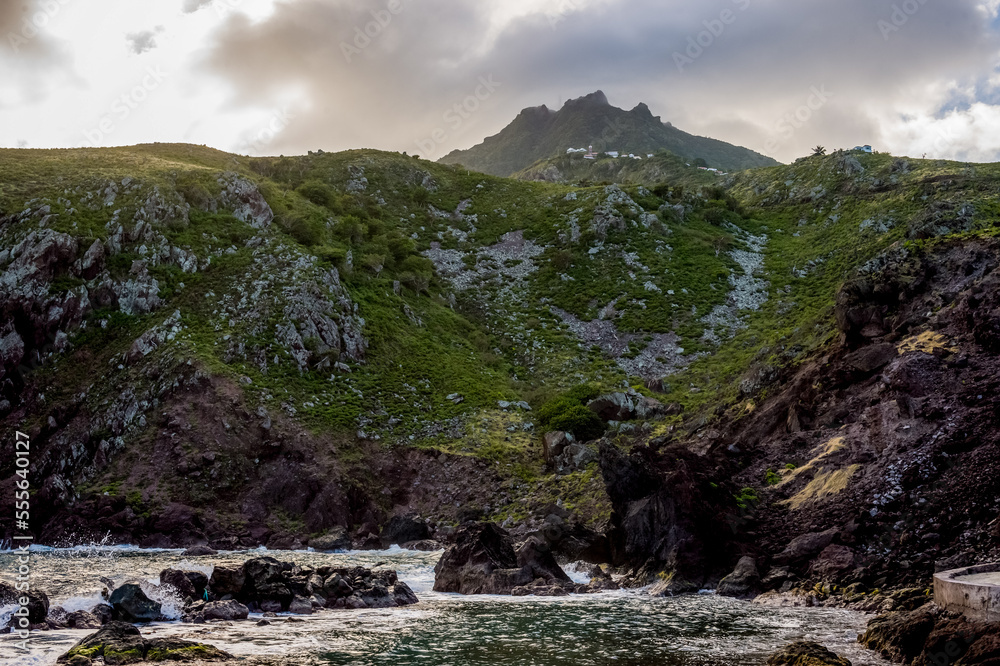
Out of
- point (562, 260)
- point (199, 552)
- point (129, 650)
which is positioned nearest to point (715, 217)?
point (562, 260)

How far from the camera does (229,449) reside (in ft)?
190

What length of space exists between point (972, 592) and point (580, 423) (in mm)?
45019

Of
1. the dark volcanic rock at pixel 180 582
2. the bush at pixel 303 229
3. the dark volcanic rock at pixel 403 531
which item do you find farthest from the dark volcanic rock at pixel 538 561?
the bush at pixel 303 229

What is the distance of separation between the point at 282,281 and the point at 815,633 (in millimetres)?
61734

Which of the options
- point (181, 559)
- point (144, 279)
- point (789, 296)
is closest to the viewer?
point (181, 559)

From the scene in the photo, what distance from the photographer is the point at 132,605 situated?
26281 mm

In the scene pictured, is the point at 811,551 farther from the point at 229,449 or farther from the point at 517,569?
the point at 229,449

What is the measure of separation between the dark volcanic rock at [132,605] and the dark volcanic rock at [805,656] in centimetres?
2173

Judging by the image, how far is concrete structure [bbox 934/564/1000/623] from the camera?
18.7 meters

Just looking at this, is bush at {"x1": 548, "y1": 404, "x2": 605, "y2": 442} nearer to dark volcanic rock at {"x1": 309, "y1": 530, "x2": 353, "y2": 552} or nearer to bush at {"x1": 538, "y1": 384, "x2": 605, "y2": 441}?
bush at {"x1": 538, "y1": 384, "x2": 605, "y2": 441}

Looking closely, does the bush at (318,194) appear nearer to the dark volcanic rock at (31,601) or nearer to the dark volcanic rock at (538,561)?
the dark volcanic rock at (538,561)

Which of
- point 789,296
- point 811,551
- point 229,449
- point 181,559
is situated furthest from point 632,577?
point 789,296

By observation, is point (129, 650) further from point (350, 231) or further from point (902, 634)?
point (350, 231)

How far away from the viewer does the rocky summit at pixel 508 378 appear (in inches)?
1318
